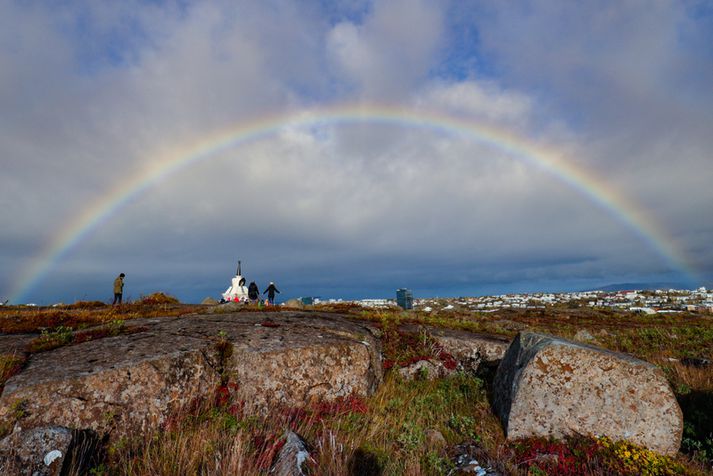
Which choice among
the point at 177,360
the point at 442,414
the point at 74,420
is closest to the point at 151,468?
the point at 74,420

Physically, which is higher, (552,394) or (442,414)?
(552,394)

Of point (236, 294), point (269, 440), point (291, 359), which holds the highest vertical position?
point (236, 294)

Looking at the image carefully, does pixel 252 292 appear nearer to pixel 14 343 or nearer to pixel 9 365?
pixel 14 343

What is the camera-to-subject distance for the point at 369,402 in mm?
→ 8188

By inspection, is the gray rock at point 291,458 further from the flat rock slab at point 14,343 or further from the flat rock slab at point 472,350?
the flat rock slab at point 472,350

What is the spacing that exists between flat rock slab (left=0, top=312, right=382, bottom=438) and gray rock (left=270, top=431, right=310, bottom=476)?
2686 millimetres

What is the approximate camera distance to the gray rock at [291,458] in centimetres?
443

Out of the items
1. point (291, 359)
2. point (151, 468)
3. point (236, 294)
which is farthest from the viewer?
point (236, 294)

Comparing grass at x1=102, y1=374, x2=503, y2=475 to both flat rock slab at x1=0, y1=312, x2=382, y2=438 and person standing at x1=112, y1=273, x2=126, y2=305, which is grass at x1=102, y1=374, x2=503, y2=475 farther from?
person standing at x1=112, y1=273, x2=126, y2=305

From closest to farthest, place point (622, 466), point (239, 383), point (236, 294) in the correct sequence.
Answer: point (622, 466) < point (239, 383) < point (236, 294)

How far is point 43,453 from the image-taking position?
14.6 feet

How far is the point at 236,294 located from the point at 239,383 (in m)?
33.9

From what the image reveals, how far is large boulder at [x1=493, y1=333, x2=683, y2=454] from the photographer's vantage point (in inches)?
244

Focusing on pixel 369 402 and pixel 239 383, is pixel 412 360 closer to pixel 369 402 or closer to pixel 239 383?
pixel 369 402
